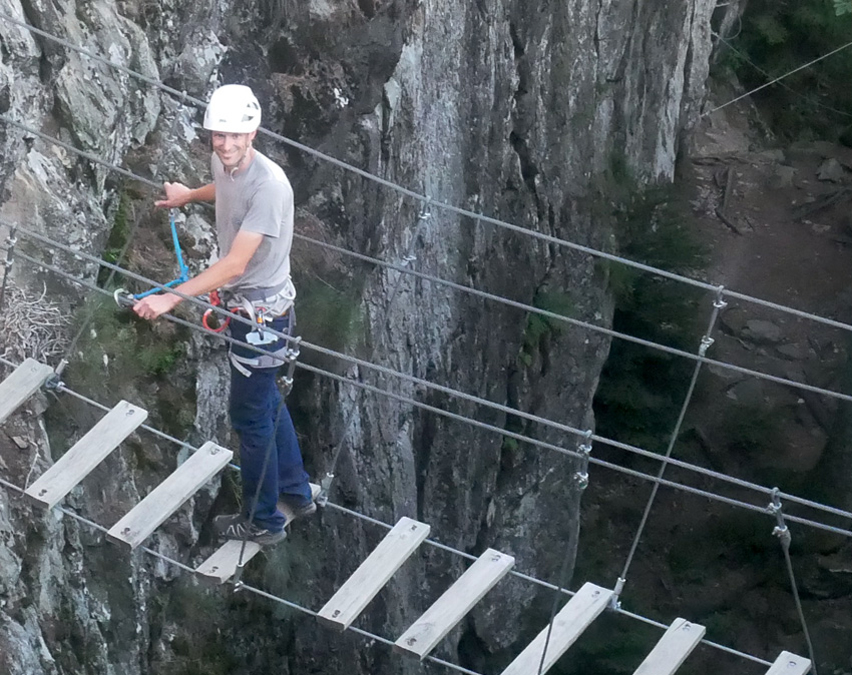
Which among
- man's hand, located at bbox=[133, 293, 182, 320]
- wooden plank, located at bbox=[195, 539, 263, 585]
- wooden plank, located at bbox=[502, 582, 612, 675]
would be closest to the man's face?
man's hand, located at bbox=[133, 293, 182, 320]

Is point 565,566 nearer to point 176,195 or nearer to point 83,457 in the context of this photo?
point 83,457

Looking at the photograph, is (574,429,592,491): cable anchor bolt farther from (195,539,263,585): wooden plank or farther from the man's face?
the man's face

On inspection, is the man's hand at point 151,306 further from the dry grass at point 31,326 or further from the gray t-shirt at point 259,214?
the dry grass at point 31,326

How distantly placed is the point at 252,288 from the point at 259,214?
1.09 ft

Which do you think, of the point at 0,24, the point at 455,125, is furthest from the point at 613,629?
the point at 0,24

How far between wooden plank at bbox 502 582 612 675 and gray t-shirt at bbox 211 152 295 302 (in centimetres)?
164

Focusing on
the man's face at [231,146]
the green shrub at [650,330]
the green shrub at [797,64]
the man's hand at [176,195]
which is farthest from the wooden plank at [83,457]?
the green shrub at [797,64]

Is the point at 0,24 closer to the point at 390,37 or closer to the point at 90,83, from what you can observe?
the point at 90,83

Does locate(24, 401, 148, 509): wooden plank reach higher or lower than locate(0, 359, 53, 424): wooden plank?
lower

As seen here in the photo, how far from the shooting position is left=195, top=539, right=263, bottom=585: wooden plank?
13.3 ft

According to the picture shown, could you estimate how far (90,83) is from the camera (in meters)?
5.10

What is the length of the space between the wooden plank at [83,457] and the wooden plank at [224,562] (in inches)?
21.5

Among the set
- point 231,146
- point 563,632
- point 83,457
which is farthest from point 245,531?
point 231,146

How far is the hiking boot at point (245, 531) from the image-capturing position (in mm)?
4137
